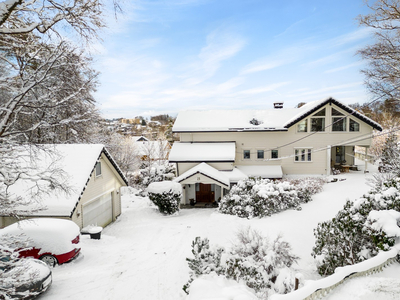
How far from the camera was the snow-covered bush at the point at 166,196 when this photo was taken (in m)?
17.3

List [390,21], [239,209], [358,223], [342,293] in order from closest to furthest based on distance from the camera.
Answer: [342,293]
[358,223]
[390,21]
[239,209]

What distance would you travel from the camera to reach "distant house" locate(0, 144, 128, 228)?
11.1m

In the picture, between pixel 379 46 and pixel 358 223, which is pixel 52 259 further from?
pixel 379 46

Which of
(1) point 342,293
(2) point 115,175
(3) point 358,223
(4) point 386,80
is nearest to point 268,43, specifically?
(4) point 386,80

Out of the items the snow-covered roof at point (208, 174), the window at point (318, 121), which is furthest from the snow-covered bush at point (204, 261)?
the window at point (318, 121)

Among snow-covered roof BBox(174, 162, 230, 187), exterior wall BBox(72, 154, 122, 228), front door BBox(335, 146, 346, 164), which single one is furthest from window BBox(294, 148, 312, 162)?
exterior wall BBox(72, 154, 122, 228)

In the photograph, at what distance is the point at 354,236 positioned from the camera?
707 centimetres

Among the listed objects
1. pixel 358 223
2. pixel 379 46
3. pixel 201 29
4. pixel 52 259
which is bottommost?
pixel 52 259

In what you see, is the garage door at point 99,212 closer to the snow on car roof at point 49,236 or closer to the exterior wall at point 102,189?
the exterior wall at point 102,189

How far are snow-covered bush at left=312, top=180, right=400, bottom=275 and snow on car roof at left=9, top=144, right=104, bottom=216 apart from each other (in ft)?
30.8

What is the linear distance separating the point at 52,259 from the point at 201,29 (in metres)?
11.8

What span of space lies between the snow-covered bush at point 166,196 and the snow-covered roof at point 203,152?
3.79 meters

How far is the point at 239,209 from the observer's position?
48.5ft

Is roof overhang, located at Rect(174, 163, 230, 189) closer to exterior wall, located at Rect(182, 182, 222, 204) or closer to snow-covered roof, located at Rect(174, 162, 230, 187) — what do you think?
snow-covered roof, located at Rect(174, 162, 230, 187)
